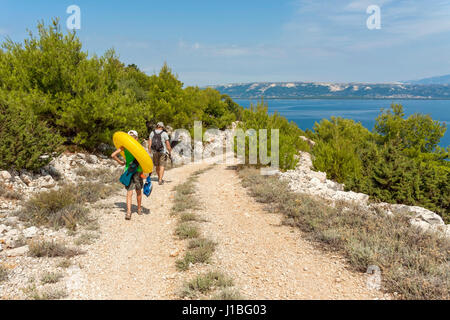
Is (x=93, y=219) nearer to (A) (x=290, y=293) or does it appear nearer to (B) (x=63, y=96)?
(A) (x=290, y=293)

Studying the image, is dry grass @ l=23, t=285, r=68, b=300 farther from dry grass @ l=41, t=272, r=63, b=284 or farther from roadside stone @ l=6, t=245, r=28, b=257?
roadside stone @ l=6, t=245, r=28, b=257

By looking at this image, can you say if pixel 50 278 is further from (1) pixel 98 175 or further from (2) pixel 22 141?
(1) pixel 98 175

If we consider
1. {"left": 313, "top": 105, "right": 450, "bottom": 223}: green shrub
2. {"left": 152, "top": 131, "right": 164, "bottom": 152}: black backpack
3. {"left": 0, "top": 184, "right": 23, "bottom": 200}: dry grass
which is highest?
{"left": 152, "top": 131, "right": 164, "bottom": 152}: black backpack

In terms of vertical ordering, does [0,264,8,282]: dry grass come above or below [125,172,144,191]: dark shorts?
below

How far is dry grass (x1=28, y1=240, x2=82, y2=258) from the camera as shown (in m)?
5.02

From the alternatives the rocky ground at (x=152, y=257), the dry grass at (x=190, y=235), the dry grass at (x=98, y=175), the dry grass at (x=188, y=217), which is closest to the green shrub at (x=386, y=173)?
the rocky ground at (x=152, y=257)

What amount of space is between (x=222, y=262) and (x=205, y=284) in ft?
3.05

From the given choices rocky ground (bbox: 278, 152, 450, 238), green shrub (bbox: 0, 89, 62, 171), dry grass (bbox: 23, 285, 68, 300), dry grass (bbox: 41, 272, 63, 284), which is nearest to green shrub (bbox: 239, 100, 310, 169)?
rocky ground (bbox: 278, 152, 450, 238)

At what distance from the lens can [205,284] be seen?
4.14 meters

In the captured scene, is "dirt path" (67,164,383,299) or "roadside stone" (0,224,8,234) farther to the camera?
"roadside stone" (0,224,8,234)

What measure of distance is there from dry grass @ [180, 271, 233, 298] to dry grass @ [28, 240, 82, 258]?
2498mm

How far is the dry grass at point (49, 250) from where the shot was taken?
16.5 feet

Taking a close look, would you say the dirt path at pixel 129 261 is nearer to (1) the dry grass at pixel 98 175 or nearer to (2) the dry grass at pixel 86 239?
(2) the dry grass at pixel 86 239
